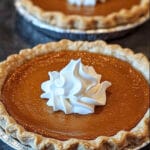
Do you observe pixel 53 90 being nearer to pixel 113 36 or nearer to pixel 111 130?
pixel 111 130

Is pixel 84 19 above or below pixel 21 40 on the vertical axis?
above

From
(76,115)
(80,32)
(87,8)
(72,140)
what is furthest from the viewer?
(87,8)

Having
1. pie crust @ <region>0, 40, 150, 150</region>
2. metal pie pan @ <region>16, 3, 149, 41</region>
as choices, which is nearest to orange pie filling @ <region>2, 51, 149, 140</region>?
pie crust @ <region>0, 40, 150, 150</region>

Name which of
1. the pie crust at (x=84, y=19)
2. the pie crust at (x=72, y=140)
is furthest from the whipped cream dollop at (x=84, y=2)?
the pie crust at (x=72, y=140)

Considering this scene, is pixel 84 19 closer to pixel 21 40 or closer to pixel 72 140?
pixel 21 40

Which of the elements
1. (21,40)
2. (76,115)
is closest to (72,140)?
(76,115)
